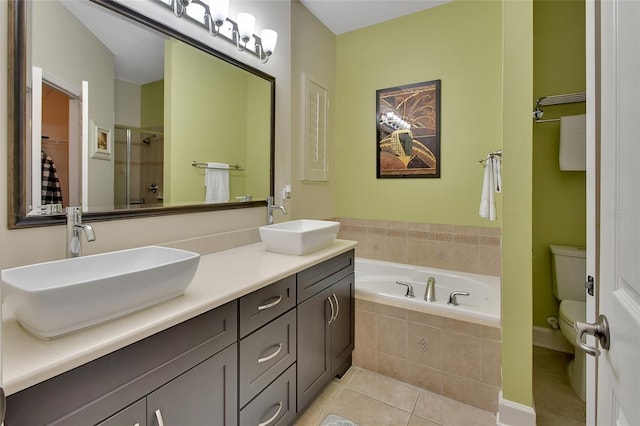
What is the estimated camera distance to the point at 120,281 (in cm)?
83

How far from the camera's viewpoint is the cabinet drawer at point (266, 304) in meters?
1.22

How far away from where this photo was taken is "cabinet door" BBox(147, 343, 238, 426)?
928 millimetres

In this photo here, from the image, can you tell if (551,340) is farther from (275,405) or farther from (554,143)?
(275,405)

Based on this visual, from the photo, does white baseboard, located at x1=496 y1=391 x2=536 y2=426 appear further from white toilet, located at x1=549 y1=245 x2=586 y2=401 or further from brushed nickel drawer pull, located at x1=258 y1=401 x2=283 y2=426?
brushed nickel drawer pull, located at x1=258 y1=401 x2=283 y2=426

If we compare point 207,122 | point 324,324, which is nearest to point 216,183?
point 207,122

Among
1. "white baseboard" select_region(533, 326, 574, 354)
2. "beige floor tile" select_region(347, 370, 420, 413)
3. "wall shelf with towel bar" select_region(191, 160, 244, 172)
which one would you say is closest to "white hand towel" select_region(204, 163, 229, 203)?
"wall shelf with towel bar" select_region(191, 160, 244, 172)

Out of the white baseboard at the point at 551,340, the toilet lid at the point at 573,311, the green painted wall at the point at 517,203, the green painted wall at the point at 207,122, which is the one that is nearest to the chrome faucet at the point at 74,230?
the green painted wall at the point at 207,122

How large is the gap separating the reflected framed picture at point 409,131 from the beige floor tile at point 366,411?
71.7 inches

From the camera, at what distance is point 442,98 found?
2666mm

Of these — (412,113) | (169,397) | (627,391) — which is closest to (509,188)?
(627,391)

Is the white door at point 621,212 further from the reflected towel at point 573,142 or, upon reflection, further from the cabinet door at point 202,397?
the reflected towel at point 573,142

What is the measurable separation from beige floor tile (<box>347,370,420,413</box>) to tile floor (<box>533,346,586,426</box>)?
674 millimetres

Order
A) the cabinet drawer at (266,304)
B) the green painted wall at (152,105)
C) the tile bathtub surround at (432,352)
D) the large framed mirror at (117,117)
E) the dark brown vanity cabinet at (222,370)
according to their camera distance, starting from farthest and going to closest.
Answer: the tile bathtub surround at (432,352)
the green painted wall at (152,105)
the cabinet drawer at (266,304)
the large framed mirror at (117,117)
the dark brown vanity cabinet at (222,370)

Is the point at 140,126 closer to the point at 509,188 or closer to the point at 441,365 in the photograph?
the point at 509,188
